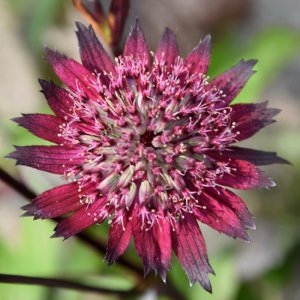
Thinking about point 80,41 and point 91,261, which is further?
point 91,261

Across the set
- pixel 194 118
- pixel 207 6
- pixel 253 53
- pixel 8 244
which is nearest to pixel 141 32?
pixel 194 118

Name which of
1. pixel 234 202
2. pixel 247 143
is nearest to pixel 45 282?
pixel 234 202

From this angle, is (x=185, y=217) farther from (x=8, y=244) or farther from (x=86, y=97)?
(x=8, y=244)

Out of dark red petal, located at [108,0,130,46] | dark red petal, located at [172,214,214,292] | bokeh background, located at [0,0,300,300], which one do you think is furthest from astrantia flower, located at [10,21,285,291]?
bokeh background, located at [0,0,300,300]

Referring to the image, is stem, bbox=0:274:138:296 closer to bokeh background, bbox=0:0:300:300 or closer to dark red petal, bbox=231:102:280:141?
bokeh background, bbox=0:0:300:300

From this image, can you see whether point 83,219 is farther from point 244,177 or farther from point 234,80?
point 234,80

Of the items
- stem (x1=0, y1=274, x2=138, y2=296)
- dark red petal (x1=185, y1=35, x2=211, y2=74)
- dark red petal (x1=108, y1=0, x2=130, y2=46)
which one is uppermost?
dark red petal (x1=108, y1=0, x2=130, y2=46)
